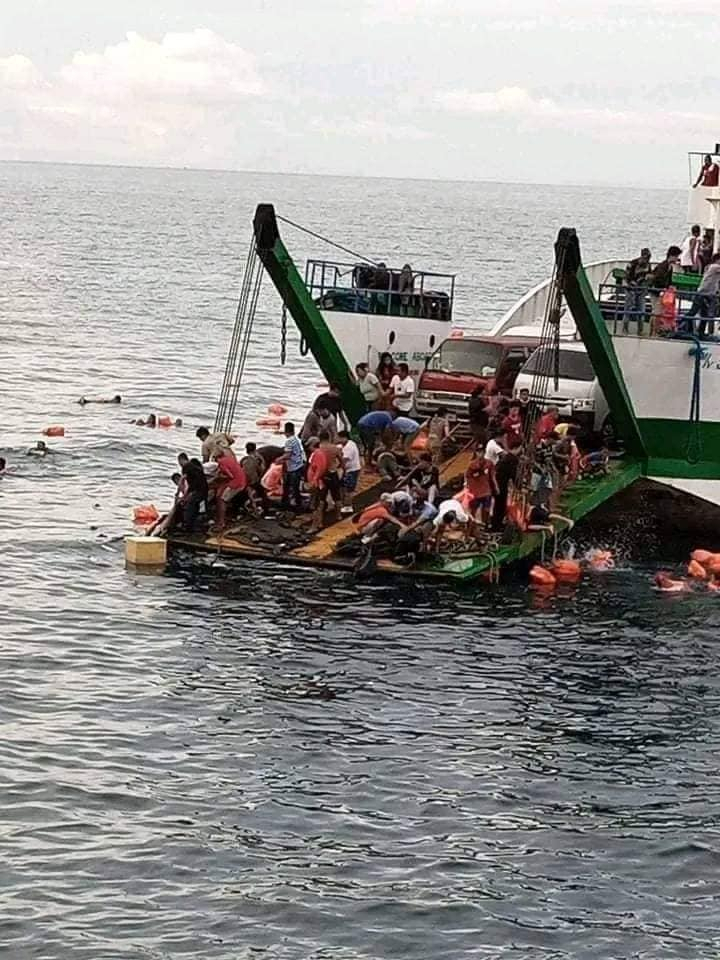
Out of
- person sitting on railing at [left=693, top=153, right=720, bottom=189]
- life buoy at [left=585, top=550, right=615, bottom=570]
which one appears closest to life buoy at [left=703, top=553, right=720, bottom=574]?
life buoy at [left=585, top=550, right=615, bottom=570]

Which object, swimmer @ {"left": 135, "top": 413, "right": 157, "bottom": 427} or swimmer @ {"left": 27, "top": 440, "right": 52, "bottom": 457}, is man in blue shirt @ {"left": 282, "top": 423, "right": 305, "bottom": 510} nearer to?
swimmer @ {"left": 27, "top": 440, "right": 52, "bottom": 457}

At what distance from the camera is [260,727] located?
67.5 feet

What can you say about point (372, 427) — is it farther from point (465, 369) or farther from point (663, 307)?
point (663, 307)

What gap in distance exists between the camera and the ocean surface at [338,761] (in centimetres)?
1587

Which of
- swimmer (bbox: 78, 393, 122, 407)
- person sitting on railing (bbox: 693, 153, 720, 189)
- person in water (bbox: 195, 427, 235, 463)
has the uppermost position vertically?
person sitting on railing (bbox: 693, 153, 720, 189)

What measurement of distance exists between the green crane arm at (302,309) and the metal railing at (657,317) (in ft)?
14.9

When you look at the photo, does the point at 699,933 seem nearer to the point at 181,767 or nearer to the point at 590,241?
the point at 181,767

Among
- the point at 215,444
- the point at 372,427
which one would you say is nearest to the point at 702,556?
the point at 372,427

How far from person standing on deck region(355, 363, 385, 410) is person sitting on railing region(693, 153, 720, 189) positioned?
1117cm

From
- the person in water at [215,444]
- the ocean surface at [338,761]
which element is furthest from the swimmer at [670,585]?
the person in water at [215,444]

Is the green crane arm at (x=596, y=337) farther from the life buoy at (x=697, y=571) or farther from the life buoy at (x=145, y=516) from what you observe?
the life buoy at (x=145, y=516)

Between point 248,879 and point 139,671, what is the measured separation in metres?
6.30

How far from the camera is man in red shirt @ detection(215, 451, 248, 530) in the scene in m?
28.0

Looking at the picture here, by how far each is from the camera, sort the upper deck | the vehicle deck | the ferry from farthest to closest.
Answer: the upper deck < the ferry < the vehicle deck
